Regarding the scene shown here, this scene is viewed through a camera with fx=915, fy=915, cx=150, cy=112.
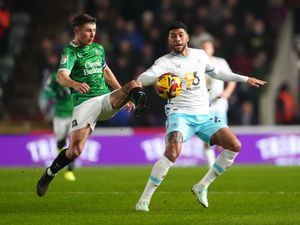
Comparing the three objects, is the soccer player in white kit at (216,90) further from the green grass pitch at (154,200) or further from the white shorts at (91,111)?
the white shorts at (91,111)

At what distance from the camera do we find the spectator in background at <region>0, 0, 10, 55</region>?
23.0 meters

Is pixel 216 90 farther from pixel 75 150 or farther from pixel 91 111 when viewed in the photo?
pixel 75 150

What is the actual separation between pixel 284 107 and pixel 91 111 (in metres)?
11.0

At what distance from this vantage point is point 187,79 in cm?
1114

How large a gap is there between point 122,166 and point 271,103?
457cm

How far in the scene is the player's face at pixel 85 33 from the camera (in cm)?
1127

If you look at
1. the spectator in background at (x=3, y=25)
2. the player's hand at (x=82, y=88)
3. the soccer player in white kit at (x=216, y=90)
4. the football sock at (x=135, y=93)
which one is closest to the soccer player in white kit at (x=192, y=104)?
the football sock at (x=135, y=93)

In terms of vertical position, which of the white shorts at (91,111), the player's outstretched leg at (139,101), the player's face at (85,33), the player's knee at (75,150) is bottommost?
the player's knee at (75,150)

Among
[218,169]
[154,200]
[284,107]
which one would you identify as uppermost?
[218,169]

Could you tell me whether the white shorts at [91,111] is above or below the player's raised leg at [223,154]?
above

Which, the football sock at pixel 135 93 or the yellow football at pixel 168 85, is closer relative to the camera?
the football sock at pixel 135 93

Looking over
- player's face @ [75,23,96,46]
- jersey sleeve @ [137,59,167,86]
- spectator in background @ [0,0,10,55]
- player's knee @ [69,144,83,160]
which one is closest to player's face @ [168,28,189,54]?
jersey sleeve @ [137,59,167,86]

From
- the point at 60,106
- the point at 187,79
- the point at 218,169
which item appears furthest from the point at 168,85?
the point at 60,106

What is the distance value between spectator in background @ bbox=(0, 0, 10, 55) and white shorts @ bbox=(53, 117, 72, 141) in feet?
21.2
